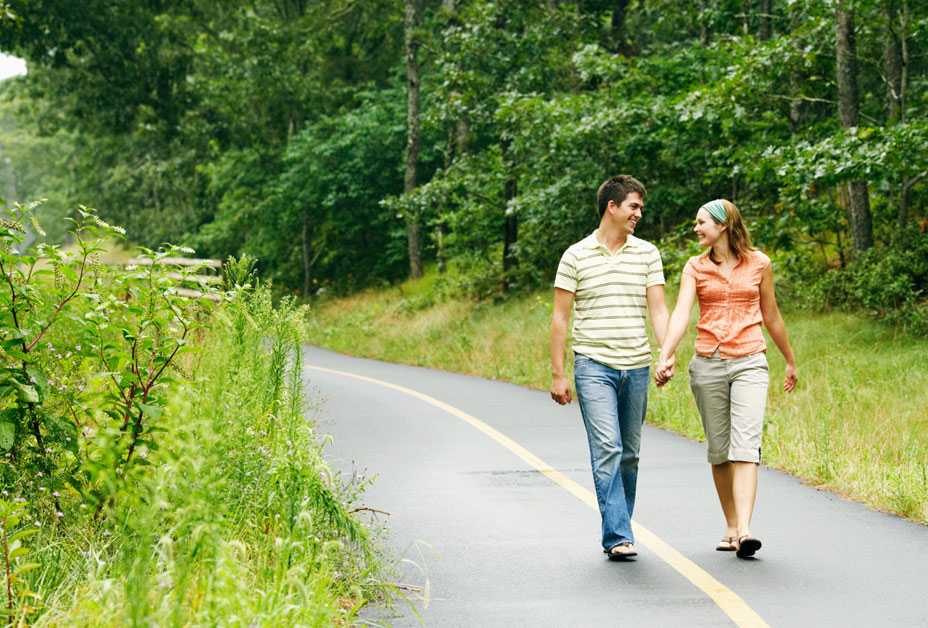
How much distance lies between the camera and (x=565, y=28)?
25.9 metres

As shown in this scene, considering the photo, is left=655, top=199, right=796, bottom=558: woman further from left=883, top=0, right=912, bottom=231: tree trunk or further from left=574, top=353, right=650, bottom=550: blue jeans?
left=883, top=0, right=912, bottom=231: tree trunk

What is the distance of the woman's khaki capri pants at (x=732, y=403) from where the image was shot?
702 cm

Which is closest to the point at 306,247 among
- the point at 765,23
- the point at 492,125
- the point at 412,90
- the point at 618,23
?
the point at 412,90

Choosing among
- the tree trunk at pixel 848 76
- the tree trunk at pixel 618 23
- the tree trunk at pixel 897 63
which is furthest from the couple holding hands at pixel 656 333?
the tree trunk at pixel 618 23

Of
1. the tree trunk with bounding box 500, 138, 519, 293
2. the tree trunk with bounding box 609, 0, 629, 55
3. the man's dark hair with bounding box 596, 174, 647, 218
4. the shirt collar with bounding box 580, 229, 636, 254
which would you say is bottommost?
the shirt collar with bounding box 580, 229, 636, 254

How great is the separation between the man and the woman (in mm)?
226

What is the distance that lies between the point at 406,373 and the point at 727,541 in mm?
14883

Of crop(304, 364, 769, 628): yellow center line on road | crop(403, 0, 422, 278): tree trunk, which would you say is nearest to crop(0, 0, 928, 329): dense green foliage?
crop(403, 0, 422, 278): tree trunk

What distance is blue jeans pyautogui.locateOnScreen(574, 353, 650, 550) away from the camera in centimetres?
682

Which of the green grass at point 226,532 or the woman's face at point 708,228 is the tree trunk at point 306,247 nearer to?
the green grass at point 226,532

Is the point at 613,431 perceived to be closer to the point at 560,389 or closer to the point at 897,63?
the point at 560,389

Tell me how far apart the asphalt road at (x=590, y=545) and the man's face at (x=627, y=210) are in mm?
1973

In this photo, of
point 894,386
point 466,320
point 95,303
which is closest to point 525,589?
point 95,303

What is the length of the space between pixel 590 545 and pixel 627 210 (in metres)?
2.07
